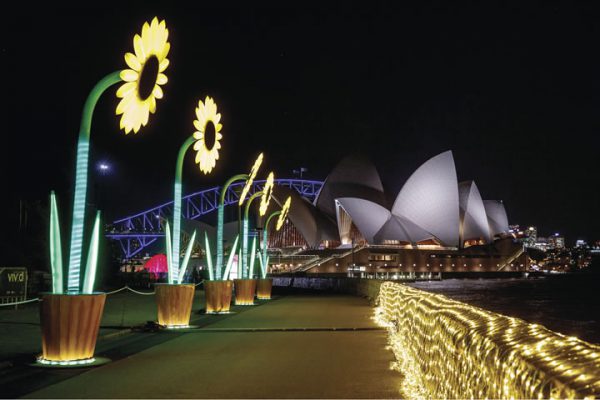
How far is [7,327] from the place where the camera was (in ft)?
47.9

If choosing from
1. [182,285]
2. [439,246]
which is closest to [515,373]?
[182,285]

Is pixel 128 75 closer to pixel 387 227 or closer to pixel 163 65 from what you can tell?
pixel 163 65

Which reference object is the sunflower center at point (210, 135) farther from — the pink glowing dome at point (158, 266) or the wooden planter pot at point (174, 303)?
the pink glowing dome at point (158, 266)

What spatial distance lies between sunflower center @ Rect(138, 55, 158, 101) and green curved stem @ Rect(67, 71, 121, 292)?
369 millimetres

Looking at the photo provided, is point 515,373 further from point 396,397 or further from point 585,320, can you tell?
point 585,320

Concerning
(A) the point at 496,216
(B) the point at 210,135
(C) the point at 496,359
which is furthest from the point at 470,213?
(C) the point at 496,359

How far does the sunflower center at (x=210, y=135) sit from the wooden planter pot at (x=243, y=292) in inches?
416

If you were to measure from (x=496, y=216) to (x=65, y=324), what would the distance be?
109 m

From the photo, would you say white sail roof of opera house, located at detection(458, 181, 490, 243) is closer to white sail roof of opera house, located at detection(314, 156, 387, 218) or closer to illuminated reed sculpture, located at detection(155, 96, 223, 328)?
white sail roof of opera house, located at detection(314, 156, 387, 218)

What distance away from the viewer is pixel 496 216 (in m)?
111

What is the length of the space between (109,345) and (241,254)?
1219 cm

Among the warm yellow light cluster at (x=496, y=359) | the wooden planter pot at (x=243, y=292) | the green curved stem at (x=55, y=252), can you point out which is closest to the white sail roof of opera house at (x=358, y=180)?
the wooden planter pot at (x=243, y=292)

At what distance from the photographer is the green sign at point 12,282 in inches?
851

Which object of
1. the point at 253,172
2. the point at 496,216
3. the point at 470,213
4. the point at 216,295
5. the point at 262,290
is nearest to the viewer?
the point at 216,295
